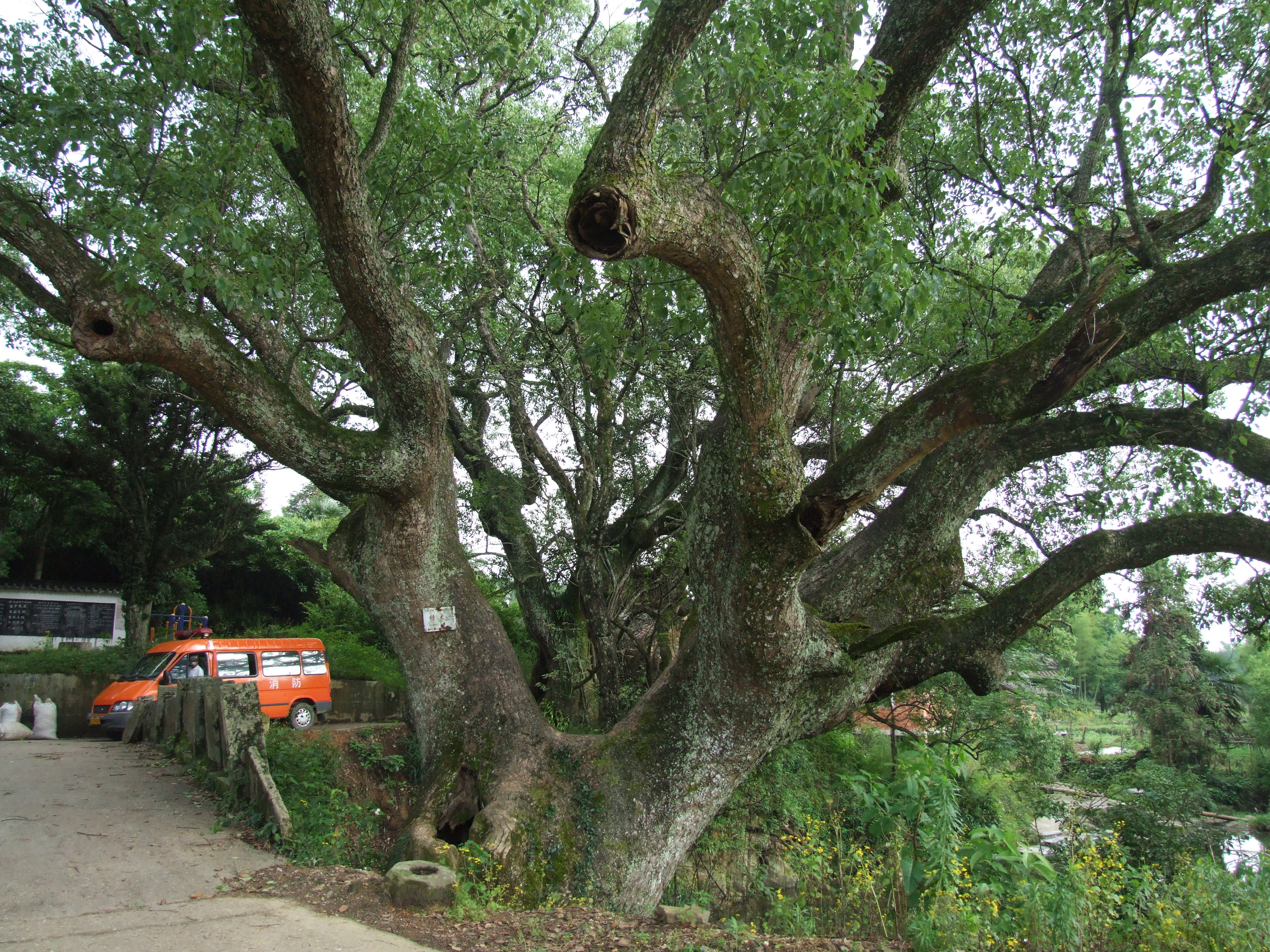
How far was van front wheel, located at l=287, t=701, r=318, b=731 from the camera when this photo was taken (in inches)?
519

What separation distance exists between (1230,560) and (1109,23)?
5.89 m

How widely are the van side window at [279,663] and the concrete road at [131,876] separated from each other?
16.0 ft

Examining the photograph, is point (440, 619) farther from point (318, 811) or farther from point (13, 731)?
point (13, 731)

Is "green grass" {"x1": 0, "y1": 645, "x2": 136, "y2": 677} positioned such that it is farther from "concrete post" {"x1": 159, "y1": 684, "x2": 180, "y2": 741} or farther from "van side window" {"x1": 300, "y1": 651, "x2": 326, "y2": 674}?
"concrete post" {"x1": 159, "y1": 684, "x2": 180, "y2": 741}

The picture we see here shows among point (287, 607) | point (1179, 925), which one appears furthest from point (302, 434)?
point (287, 607)

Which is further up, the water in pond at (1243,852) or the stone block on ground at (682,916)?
the stone block on ground at (682,916)

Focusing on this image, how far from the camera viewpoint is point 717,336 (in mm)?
4793

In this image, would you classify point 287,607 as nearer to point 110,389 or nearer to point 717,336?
point 110,389

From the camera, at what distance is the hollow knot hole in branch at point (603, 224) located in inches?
151

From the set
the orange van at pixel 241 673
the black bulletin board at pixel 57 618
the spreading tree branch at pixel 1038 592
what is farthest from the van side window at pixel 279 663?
the spreading tree branch at pixel 1038 592

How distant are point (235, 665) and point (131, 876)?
845 cm

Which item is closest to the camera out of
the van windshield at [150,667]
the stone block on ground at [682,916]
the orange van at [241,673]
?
the stone block on ground at [682,916]

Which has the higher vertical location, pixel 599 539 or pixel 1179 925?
pixel 599 539

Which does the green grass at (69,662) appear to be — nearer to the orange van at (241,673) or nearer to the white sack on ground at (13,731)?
the orange van at (241,673)
